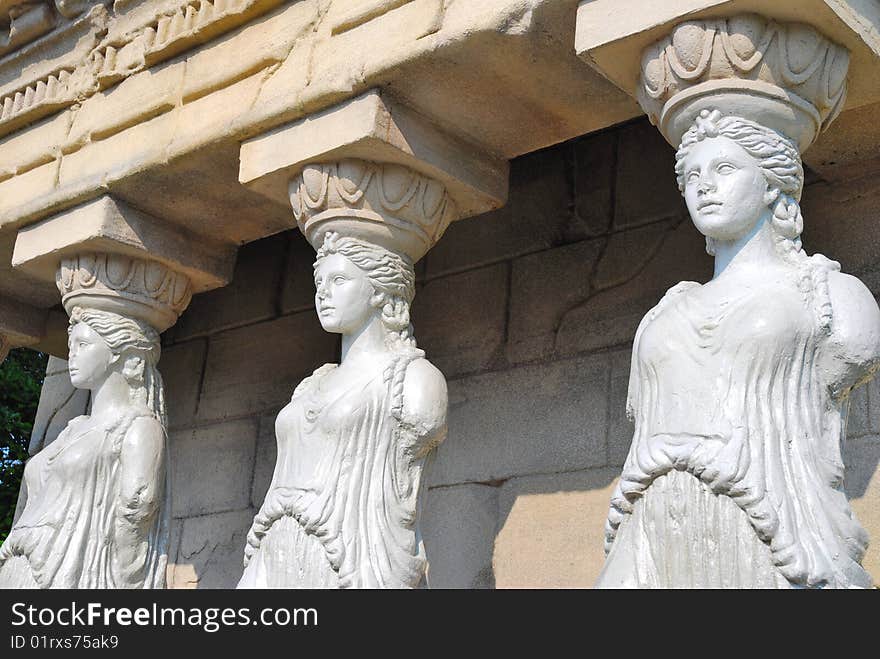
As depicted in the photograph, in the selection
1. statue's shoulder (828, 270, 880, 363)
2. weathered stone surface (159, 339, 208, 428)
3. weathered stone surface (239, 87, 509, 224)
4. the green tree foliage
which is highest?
the green tree foliage

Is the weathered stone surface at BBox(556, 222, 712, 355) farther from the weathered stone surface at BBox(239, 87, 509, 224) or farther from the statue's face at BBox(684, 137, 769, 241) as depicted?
the statue's face at BBox(684, 137, 769, 241)

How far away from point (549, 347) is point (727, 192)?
1583 mm

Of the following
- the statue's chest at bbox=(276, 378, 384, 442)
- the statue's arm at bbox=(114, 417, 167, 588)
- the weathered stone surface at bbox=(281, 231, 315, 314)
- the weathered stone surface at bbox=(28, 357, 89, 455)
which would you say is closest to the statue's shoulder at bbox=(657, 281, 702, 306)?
the statue's chest at bbox=(276, 378, 384, 442)

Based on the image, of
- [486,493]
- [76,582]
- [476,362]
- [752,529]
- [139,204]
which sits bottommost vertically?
[752,529]

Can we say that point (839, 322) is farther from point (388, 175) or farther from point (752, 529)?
point (388, 175)

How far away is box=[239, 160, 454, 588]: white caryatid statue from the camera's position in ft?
11.9

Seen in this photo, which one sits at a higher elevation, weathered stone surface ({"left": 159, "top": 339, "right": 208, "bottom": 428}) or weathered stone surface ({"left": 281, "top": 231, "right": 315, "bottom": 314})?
weathered stone surface ({"left": 281, "top": 231, "right": 315, "bottom": 314})

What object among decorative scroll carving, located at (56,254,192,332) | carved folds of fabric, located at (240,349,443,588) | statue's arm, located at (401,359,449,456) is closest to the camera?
carved folds of fabric, located at (240,349,443,588)

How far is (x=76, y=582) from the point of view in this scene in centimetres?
431

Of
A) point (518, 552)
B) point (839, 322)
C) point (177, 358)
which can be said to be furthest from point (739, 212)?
point (177, 358)

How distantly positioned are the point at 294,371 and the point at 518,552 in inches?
54.8

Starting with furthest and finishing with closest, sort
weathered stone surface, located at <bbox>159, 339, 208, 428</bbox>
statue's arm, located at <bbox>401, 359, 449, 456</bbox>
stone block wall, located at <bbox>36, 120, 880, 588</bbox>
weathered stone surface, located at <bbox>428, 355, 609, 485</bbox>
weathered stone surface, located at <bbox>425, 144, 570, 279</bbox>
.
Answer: weathered stone surface, located at <bbox>159, 339, 208, 428</bbox> < weathered stone surface, located at <bbox>425, 144, 570, 279</bbox> < weathered stone surface, located at <bbox>428, 355, 609, 485</bbox> < stone block wall, located at <bbox>36, 120, 880, 588</bbox> < statue's arm, located at <bbox>401, 359, 449, 456</bbox>

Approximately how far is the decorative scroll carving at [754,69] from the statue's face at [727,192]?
0.13m

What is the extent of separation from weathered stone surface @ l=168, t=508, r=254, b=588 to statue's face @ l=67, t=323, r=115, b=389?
102cm
